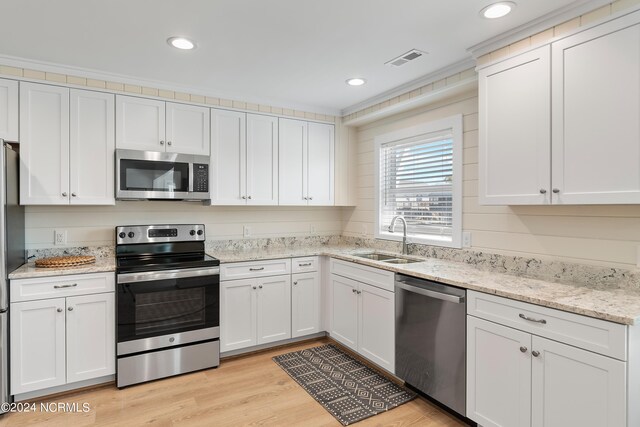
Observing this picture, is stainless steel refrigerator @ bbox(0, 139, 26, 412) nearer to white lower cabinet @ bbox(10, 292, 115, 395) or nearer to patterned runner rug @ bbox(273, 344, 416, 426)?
white lower cabinet @ bbox(10, 292, 115, 395)

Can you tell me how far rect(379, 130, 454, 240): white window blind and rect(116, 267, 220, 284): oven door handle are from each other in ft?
6.05

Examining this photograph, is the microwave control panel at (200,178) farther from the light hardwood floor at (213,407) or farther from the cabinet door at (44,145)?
the light hardwood floor at (213,407)

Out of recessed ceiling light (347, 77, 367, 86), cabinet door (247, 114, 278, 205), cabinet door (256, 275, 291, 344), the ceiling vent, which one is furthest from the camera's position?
cabinet door (247, 114, 278, 205)

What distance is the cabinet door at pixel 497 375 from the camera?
1906mm

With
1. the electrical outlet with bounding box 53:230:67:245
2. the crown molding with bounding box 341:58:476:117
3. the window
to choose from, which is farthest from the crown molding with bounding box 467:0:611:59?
the electrical outlet with bounding box 53:230:67:245

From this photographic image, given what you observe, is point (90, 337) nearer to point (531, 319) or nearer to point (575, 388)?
point (531, 319)

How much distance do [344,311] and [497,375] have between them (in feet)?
5.13

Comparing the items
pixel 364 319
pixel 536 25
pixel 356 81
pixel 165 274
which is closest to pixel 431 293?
pixel 364 319

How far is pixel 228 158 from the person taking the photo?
3572mm

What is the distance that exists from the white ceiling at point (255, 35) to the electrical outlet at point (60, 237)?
53.6 inches

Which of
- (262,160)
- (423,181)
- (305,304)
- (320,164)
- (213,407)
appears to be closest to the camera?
(213,407)

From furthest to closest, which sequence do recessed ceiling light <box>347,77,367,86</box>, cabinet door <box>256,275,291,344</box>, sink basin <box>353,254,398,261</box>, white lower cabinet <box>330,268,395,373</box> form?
sink basin <box>353,254,398,261</box> < cabinet door <box>256,275,291,344</box> < recessed ceiling light <box>347,77,367,86</box> < white lower cabinet <box>330,268,395,373</box>

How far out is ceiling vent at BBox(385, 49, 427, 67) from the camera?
2.61 meters

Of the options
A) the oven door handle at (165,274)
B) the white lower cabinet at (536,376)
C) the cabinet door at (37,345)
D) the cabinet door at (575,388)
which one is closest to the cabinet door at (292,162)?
the oven door handle at (165,274)
